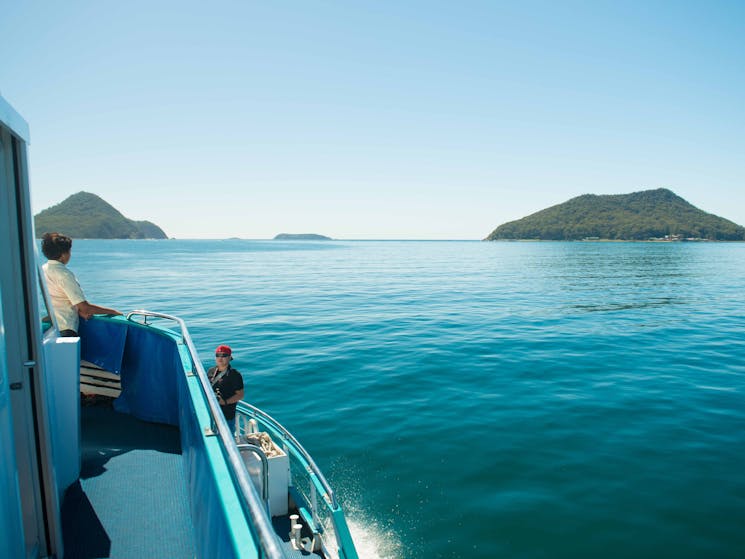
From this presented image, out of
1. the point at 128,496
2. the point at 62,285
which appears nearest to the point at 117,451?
the point at 128,496

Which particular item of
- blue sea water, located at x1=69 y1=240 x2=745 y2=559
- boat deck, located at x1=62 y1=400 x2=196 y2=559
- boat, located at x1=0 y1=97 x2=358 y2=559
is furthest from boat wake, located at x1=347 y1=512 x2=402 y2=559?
boat deck, located at x1=62 y1=400 x2=196 y2=559

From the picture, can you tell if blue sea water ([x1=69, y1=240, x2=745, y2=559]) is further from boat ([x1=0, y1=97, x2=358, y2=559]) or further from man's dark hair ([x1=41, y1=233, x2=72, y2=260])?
man's dark hair ([x1=41, y1=233, x2=72, y2=260])

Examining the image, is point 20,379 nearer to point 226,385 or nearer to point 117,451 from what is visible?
point 117,451

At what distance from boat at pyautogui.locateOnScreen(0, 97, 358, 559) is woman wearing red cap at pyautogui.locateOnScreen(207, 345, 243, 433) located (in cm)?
53

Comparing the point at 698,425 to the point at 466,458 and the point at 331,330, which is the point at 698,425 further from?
the point at 331,330

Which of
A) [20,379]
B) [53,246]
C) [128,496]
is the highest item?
[53,246]

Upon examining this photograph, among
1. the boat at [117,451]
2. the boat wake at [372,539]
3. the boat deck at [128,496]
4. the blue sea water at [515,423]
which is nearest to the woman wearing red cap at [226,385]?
the boat at [117,451]

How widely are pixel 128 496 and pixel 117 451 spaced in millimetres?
1099

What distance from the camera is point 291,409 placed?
10430 millimetres

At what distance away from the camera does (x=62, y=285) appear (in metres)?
5.09

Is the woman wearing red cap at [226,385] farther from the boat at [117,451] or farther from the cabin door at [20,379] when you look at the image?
the cabin door at [20,379]

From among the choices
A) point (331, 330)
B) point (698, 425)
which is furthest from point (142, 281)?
point (698, 425)

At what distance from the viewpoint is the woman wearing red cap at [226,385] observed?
5930mm

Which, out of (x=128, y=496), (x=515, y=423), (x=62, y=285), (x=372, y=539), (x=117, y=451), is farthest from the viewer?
(x=515, y=423)
